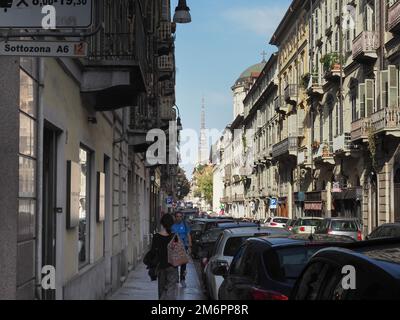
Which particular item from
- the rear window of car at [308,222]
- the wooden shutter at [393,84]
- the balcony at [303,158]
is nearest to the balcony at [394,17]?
the wooden shutter at [393,84]

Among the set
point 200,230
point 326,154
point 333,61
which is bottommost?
point 200,230

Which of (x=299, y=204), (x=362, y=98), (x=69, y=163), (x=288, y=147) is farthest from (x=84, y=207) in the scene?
(x=288, y=147)

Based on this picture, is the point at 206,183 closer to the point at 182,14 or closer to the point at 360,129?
the point at 360,129

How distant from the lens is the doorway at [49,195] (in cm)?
845

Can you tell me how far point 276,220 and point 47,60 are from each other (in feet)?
115

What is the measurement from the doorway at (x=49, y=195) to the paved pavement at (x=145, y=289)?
5.51 meters

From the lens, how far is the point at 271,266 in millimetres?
6926

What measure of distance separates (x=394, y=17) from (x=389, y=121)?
4922 millimetres

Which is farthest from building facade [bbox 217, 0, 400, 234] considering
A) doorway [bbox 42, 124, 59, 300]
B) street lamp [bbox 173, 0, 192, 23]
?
doorway [bbox 42, 124, 59, 300]

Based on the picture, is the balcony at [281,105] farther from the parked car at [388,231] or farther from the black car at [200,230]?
the parked car at [388,231]

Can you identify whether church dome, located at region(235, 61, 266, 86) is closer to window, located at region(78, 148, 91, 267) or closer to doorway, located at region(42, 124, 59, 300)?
window, located at region(78, 148, 91, 267)

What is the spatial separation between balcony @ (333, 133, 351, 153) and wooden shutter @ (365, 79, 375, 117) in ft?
9.46

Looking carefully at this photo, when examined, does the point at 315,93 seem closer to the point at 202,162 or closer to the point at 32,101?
the point at 32,101

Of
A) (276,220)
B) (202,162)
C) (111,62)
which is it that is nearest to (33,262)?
(111,62)
